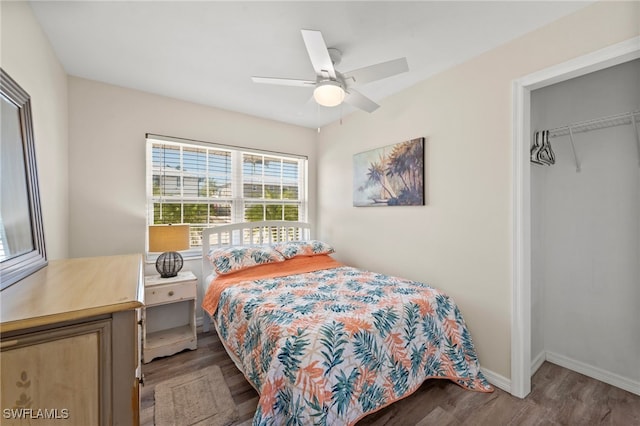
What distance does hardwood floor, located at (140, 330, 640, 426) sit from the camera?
1745 mm

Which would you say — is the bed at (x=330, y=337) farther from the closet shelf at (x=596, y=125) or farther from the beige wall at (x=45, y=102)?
the closet shelf at (x=596, y=125)

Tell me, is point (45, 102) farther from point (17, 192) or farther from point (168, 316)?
point (168, 316)

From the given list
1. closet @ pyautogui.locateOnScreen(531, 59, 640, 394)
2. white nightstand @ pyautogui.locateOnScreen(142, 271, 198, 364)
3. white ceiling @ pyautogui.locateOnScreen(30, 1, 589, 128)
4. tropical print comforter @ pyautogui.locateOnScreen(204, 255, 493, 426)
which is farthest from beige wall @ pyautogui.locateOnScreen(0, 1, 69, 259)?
closet @ pyautogui.locateOnScreen(531, 59, 640, 394)

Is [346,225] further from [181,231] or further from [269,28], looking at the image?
[269,28]

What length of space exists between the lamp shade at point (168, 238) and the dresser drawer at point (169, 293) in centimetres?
34

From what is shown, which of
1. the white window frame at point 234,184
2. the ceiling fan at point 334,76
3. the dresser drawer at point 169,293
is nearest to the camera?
the ceiling fan at point 334,76

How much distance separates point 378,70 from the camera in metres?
1.75

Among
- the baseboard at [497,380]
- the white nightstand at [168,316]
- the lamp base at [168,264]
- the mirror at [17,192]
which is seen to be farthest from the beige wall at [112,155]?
the baseboard at [497,380]

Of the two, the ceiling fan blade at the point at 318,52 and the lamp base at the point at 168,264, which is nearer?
the ceiling fan blade at the point at 318,52

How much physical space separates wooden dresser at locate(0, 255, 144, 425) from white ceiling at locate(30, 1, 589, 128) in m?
1.69

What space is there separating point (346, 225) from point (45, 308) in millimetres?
2950

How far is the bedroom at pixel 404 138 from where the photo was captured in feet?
5.83

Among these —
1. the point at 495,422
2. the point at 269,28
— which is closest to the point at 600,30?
the point at 269,28

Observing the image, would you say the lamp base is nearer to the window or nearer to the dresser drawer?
the dresser drawer
